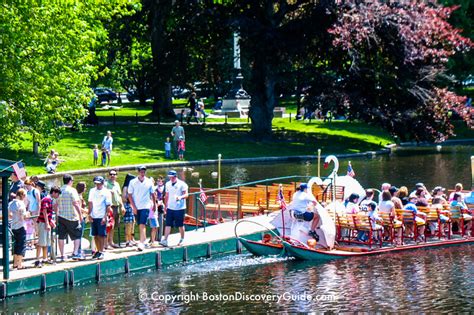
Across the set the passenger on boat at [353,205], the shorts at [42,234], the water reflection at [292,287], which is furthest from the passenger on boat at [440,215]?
the shorts at [42,234]

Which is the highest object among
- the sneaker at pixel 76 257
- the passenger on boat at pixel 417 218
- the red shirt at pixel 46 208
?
the red shirt at pixel 46 208

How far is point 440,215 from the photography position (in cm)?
2995

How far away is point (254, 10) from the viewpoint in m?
59.2

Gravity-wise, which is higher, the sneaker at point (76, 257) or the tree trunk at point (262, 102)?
the tree trunk at point (262, 102)

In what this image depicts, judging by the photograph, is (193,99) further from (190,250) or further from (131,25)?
(190,250)

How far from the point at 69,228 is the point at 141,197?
8.05ft

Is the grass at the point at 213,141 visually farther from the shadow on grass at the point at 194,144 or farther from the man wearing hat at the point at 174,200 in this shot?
the man wearing hat at the point at 174,200

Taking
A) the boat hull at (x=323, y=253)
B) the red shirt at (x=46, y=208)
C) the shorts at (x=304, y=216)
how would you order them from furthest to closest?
1. the shorts at (x=304, y=216)
2. the boat hull at (x=323, y=253)
3. the red shirt at (x=46, y=208)

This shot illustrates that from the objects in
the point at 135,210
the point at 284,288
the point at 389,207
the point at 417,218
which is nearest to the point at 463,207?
the point at 417,218

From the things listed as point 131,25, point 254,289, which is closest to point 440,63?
point 131,25

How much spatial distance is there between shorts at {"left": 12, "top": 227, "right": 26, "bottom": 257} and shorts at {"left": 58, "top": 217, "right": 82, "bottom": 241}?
1.07 m

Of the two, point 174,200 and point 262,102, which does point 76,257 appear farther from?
point 262,102

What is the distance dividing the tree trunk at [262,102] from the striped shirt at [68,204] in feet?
111

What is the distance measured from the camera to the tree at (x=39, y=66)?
35938 millimetres
